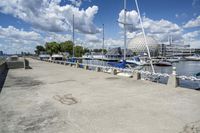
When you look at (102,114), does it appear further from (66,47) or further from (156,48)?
(156,48)

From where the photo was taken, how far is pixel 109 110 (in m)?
6.65

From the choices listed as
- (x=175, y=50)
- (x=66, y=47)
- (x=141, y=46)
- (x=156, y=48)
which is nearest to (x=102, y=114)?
(x=66, y=47)

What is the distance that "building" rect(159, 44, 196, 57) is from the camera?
171 m

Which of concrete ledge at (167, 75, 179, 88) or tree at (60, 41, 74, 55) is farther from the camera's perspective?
tree at (60, 41, 74, 55)

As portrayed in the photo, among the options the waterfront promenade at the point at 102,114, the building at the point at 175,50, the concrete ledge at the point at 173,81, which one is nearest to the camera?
the waterfront promenade at the point at 102,114

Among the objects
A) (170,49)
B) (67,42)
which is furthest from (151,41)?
(67,42)

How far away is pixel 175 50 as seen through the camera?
185m

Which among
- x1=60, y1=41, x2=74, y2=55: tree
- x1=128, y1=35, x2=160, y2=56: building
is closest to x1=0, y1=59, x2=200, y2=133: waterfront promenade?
x1=60, y1=41, x2=74, y2=55: tree

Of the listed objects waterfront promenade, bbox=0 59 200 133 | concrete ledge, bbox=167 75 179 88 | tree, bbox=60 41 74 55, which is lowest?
waterfront promenade, bbox=0 59 200 133

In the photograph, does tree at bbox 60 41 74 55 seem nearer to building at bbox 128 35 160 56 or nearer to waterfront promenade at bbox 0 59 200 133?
Result: building at bbox 128 35 160 56

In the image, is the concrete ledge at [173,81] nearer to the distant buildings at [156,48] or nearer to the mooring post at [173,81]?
the mooring post at [173,81]

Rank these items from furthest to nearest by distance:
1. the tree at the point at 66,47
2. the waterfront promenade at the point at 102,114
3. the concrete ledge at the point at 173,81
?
the tree at the point at 66,47
the concrete ledge at the point at 173,81
the waterfront promenade at the point at 102,114

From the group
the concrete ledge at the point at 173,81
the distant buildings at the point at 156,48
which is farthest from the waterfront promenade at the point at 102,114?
the distant buildings at the point at 156,48

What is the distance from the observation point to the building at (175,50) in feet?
559
